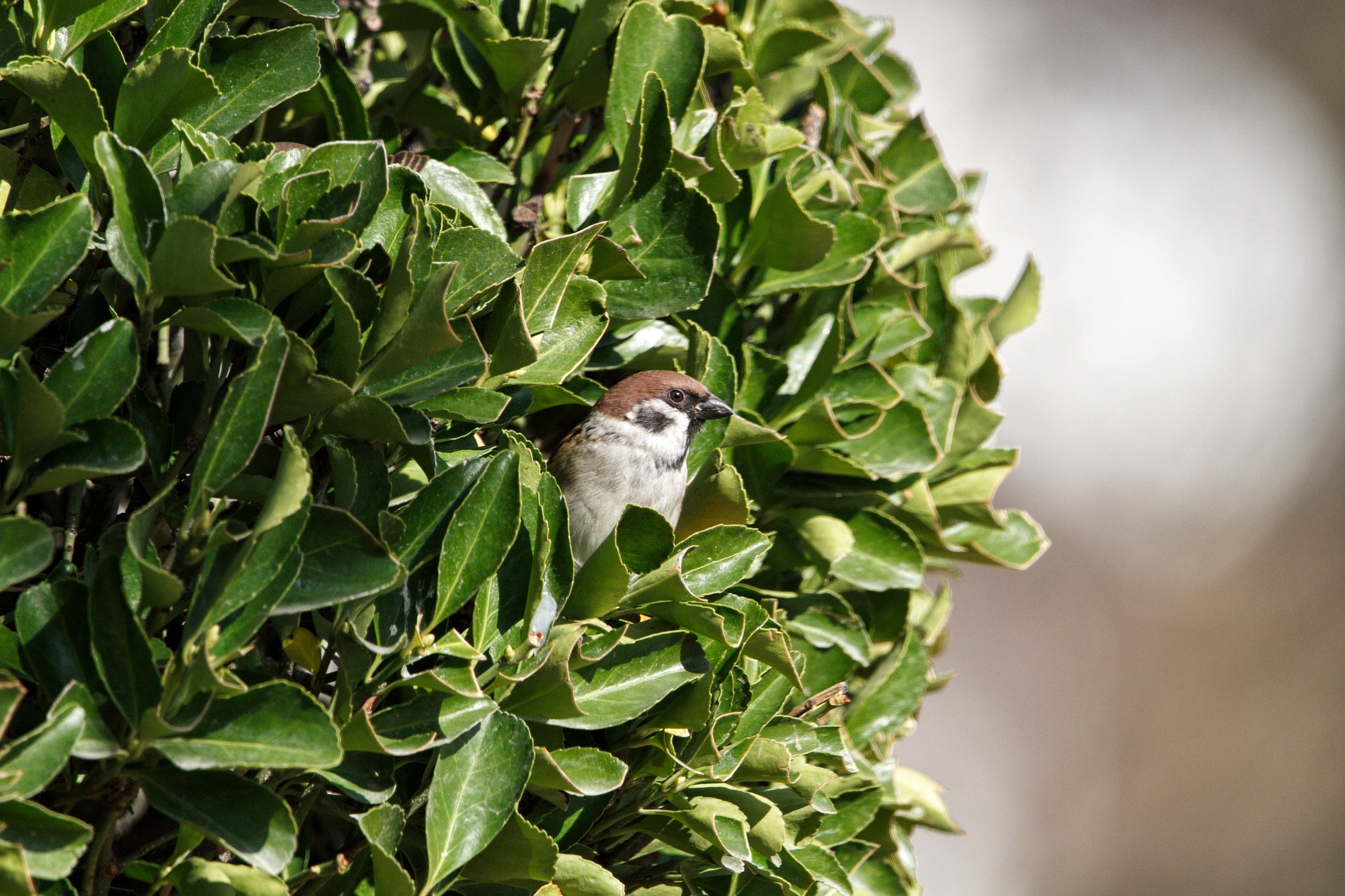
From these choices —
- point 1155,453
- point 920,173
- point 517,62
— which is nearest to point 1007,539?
point 920,173

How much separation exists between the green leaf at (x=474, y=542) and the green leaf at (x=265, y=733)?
0.20 metres

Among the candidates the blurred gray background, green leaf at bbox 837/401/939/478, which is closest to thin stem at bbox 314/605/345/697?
green leaf at bbox 837/401/939/478

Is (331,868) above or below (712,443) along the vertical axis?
below

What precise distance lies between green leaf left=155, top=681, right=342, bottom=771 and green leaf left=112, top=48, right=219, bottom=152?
0.65 m

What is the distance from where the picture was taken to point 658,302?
158cm

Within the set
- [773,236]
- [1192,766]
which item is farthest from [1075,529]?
[773,236]

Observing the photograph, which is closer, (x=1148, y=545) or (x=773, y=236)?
(x=773, y=236)

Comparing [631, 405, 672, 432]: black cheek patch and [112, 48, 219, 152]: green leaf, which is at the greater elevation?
[112, 48, 219, 152]: green leaf

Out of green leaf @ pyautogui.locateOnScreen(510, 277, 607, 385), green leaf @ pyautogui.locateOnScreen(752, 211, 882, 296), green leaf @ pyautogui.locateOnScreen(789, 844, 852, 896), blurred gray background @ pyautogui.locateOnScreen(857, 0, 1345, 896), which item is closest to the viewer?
green leaf @ pyautogui.locateOnScreen(510, 277, 607, 385)

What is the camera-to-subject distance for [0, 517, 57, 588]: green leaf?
979 millimetres

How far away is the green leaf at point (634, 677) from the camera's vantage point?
1312mm

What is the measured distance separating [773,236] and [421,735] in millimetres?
940

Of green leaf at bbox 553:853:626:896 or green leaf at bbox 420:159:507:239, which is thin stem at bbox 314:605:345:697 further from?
green leaf at bbox 420:159:507:239

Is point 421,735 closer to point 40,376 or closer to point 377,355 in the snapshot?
point 377,355
